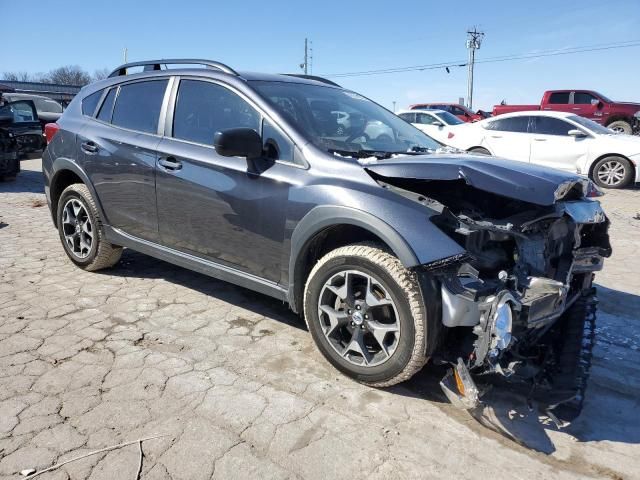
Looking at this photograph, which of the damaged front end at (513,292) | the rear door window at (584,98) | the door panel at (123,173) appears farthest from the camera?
the rear door window at (584,98)

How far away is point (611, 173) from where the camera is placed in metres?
11.1

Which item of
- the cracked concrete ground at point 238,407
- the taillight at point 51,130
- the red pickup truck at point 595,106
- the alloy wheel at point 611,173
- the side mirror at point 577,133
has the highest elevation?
the red pickup truck at point 595,106

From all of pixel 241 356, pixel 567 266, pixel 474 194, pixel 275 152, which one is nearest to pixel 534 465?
pixel 567 266

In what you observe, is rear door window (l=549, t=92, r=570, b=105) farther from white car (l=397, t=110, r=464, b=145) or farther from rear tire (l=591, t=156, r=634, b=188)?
rear tire (l=591, t=156, r=634, b=188)

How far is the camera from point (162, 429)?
2.51 metres

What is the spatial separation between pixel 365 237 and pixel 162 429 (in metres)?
1.54

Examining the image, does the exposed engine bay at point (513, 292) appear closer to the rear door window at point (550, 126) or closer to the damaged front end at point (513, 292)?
the damaged front end at point (513, 292)

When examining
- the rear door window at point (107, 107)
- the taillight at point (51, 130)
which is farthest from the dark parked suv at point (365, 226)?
the taillight at point (51, 130)

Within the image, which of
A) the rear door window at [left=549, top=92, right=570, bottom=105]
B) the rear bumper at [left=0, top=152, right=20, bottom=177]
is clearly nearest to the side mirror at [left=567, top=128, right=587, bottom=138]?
the rear door window at [left=549, top=92, right=570, bottom=105]

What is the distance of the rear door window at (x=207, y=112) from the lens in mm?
3451

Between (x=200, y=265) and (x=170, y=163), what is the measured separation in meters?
0.79

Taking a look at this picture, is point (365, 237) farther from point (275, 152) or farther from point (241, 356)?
point (241, 356)

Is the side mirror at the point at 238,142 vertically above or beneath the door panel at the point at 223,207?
above

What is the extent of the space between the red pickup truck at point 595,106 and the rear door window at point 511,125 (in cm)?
806
